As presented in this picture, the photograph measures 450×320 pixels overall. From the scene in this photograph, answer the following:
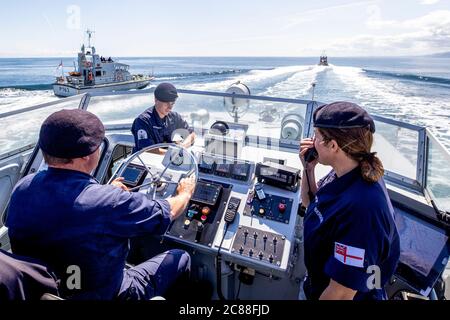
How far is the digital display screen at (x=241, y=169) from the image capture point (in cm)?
→ 205

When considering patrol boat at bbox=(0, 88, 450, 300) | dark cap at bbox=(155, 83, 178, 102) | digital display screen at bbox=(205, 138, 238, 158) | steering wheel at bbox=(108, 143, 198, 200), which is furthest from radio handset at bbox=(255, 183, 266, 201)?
dark cap at bbox=(155, 83, 178, 102)

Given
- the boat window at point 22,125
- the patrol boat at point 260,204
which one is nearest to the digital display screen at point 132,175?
the patrol boat at point 260,204

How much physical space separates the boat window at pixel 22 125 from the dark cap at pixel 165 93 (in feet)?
3.31

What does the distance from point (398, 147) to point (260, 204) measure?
1.51m

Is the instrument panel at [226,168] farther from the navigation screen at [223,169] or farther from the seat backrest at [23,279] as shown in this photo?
the seat backrest at [23,279]

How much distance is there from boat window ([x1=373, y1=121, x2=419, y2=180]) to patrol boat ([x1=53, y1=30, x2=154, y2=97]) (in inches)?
878

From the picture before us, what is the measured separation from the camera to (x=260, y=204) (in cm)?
188

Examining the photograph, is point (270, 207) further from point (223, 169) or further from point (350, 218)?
point (350, 218)

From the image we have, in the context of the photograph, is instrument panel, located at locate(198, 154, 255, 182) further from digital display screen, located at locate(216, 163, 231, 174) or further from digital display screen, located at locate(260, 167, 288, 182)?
digital display screen, located at locate(260, 167, 288, 182)

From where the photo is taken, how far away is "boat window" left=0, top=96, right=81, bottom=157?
8.69 ft

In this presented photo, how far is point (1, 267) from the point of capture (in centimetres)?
83

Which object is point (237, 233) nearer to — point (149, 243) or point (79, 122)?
point (149, 243)
